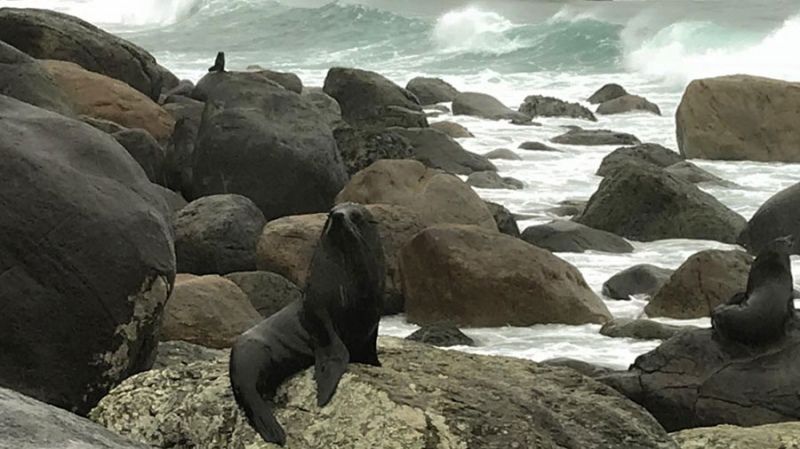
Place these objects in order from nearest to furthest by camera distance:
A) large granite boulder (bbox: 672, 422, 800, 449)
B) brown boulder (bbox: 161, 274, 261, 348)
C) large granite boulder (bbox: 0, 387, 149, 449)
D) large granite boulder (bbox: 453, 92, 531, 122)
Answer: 1. large granite boulder (bbox: 0, 387, 149, 449)
2. large granite boulder (bbox: 672, 422, 800, 449)
3. brown boulder (bbox: 161, 274, 261, 348)
4. large granite boulder (bbox: 453, 92, 531, 122)

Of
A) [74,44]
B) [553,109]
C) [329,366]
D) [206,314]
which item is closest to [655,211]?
[206,314]

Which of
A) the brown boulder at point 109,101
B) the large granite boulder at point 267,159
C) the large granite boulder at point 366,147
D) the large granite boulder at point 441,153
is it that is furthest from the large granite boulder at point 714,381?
the large granite boulder at point 441,153

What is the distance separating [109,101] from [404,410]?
10251 millimetres

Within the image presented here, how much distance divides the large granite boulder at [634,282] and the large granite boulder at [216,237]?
9.83ft

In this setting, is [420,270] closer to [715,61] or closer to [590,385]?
[590,385]

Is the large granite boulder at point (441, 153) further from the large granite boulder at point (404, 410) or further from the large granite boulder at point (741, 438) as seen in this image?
the large granite boulder at point (404, 410)

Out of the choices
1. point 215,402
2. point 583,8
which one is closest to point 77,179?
point 215,402

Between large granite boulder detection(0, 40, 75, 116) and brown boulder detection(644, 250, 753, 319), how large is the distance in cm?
573

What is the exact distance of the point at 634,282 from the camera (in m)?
10.8

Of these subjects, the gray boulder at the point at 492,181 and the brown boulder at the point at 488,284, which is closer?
the brown boulder at the point at 488,284

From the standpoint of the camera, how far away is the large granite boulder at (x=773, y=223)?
12203 mm

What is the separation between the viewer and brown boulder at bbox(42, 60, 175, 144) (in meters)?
13.5

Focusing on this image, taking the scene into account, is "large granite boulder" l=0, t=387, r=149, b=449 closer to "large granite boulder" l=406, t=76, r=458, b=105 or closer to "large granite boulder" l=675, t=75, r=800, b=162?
"large granite boulder" l=675, t=75, r=800, b=162

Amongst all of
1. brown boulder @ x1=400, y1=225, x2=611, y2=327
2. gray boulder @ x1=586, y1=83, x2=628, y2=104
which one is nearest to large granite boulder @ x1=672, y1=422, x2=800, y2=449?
brown boulder @ x1=400, y1=225, x2=611, y2=327
